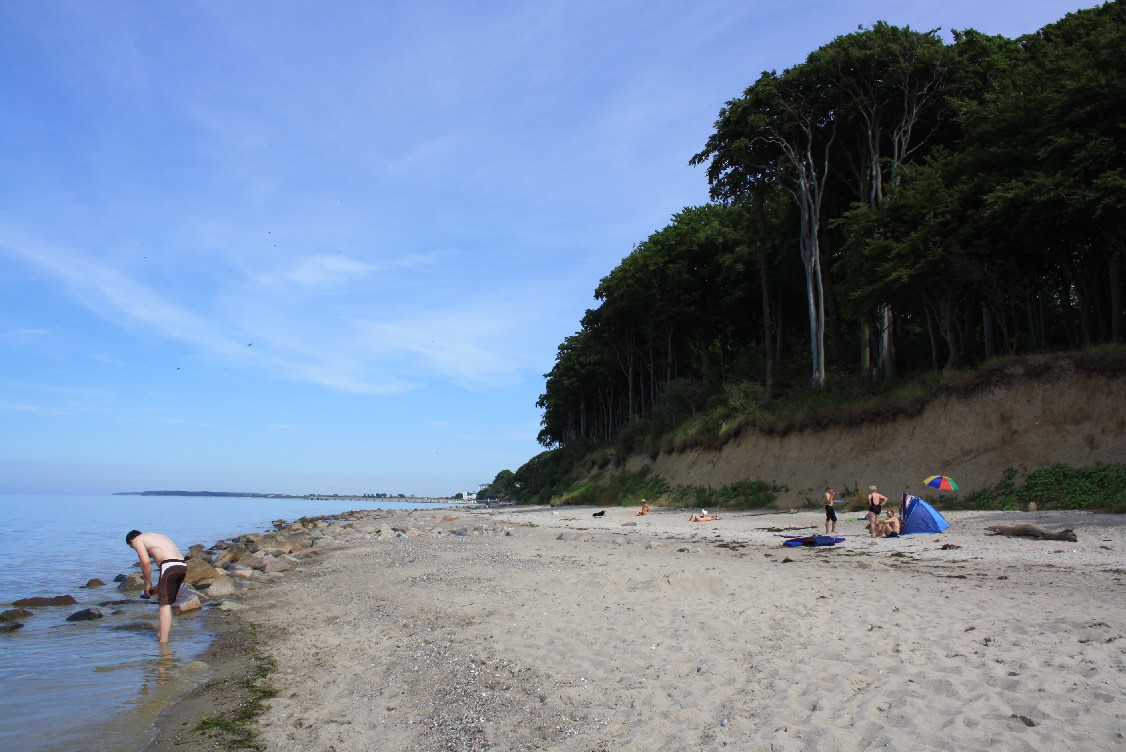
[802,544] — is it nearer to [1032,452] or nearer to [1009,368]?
[1032,452]

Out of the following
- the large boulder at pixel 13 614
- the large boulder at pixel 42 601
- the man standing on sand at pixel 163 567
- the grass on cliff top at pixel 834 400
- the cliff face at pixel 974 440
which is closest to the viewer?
the man standing on sand at pixel 163 567

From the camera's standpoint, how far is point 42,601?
42.1 ft

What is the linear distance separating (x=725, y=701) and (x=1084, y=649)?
3055mm

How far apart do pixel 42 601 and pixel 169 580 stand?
19.8ft

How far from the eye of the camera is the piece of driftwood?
1214 centimetres

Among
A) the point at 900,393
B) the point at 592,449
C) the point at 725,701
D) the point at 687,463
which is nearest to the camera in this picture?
the point at 725,701

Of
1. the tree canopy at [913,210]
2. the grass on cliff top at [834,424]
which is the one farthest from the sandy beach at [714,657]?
the tree canopy at [913,210]

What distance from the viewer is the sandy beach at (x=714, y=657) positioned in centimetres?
450

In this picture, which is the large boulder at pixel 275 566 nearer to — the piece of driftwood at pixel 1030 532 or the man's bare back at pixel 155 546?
the man's bare back at pixel 155 546

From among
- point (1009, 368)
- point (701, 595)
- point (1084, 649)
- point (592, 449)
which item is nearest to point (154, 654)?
point (701, 595)

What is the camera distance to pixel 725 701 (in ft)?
16.5

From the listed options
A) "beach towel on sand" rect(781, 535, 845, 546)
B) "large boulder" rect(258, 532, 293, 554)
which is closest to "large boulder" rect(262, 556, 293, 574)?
"large boulder" rect(258, 532, 293, 554)

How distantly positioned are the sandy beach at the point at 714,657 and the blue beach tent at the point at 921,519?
103 inches

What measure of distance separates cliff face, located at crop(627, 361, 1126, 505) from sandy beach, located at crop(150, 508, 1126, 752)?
6624 millimetres
